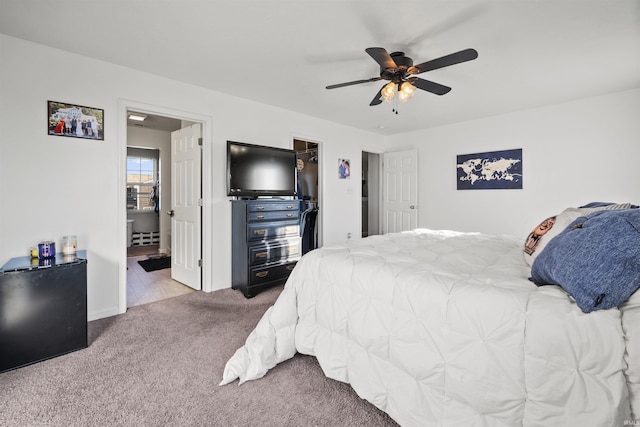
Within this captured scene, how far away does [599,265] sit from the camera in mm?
941

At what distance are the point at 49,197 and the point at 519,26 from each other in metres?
4.03

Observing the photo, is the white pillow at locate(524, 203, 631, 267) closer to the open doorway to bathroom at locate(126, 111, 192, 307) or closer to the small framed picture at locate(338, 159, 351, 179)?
the small framed picture at locate(338, 159, 351, 179)

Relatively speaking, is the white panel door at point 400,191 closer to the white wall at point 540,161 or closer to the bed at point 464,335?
the white wall at point 540,161

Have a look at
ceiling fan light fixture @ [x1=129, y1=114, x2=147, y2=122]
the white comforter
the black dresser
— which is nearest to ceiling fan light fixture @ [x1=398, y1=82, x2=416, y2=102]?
the white comforter

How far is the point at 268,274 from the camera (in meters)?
3.37

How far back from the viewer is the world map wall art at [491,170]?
4.30 meters

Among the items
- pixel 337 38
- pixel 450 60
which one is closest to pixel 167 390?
pixel 337 38

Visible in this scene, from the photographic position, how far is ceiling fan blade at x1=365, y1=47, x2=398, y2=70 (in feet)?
6.48

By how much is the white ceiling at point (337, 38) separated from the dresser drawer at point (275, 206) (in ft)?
4.49

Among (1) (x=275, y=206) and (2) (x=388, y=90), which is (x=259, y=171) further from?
(2) (x=388, y=90)

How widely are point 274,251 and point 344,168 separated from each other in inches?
93.9

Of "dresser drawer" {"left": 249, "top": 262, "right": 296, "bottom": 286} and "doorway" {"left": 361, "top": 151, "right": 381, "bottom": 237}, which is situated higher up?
"doorway" {"left": 361, "top": 151, "right": 381, "bottom": 237}

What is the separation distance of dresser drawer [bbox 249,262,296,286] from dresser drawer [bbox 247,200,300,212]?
2.24 feet

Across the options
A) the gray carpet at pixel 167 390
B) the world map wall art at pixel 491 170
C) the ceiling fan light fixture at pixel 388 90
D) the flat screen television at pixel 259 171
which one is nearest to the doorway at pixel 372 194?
the world map wall art at pixel 491 170
